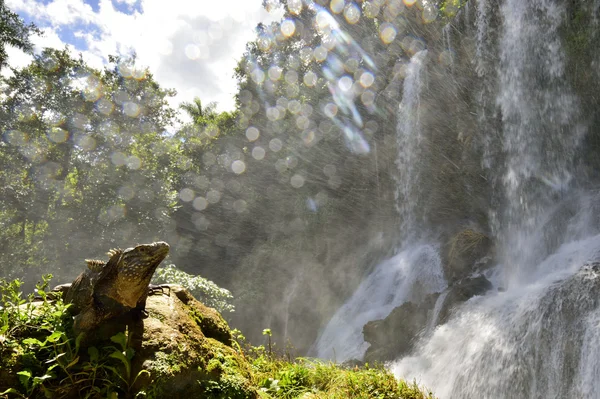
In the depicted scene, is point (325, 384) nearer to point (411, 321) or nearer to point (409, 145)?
point (411, 321)

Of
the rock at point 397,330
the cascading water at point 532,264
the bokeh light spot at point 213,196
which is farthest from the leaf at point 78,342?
the bokeh light spot at point 213,196

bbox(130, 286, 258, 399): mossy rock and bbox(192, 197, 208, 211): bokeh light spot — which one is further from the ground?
bbox(192, 197, 208, 211): bokeh light spot

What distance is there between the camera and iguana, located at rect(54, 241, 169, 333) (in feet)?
8.79

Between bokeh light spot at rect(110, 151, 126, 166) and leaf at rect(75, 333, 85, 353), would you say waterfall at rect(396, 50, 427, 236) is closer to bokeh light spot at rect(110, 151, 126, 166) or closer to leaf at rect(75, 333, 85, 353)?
bokeh light spot at rect(110, 151, 126, 166)

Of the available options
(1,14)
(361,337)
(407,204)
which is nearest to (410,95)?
(407,204)

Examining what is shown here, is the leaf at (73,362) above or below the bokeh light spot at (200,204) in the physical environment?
below

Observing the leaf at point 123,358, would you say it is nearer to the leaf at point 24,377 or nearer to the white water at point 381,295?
the leaf at point 24,377

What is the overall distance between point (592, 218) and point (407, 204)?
32.9ft

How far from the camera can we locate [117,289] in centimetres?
275

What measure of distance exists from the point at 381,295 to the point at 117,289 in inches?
584

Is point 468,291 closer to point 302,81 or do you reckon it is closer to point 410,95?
point 410,95

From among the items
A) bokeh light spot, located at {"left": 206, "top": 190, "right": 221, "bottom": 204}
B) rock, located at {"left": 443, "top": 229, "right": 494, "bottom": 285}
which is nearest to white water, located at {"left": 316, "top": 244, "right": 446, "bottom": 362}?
rock, located at {"left": 443, "top": 229, "right": 494, "bottom": 285}

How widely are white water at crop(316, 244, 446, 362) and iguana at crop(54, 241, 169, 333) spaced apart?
39.9 feet

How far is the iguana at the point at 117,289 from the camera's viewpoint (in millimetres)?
2678
